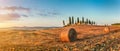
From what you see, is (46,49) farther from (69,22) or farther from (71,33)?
(69,22)

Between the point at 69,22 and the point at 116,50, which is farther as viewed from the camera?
the point at 69,22

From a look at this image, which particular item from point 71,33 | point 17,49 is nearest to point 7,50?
point 17,49

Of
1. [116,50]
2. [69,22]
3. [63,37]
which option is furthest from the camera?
[69,22]

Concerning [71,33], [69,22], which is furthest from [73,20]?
[71,33]

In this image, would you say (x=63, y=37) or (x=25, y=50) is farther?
(x=63, y=37)

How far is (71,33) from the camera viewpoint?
26562 mm

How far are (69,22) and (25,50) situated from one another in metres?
57.6

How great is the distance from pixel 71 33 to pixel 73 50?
8020 mm

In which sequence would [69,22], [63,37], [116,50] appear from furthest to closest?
[69,22], [63,37], [116,50]

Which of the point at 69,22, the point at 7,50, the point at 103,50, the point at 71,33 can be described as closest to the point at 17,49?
the point at 7,50

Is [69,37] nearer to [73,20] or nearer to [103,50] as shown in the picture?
[103,50]

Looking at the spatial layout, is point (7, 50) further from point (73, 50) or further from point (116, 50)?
point (116, 50)

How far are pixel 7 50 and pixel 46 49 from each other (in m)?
3.00

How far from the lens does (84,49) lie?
62.1ft
